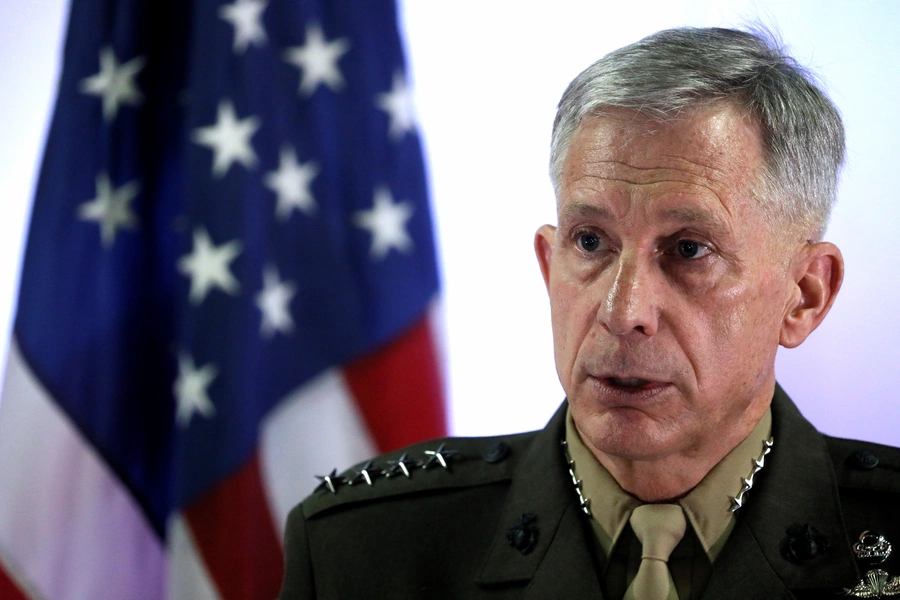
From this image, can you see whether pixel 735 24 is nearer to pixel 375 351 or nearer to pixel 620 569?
pixel 375 351

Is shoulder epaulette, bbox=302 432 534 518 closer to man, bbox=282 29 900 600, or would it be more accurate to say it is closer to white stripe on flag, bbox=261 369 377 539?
man, bbox=282 29 900 600

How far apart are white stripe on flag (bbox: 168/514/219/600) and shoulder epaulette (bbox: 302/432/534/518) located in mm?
669

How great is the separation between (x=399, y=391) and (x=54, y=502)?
2.95 feet

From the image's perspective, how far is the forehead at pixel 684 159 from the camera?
4.26 ft

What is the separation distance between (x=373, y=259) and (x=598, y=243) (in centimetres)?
94

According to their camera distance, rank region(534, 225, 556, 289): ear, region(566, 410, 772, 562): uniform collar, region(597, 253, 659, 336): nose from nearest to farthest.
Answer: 1. region(597, 253, 659, 336): nose
2. region(566, 410, 772, 562): uniform collar
3. region(534, 225, 556, 289): ear

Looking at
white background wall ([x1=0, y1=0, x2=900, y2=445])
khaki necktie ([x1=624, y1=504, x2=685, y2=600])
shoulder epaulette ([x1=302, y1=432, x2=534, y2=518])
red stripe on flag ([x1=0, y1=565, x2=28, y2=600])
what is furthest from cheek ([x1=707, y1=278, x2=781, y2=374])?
Result: red stripe on flag ([x1=0, y1=565, x2=28, y2=600])

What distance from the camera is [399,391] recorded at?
221cm

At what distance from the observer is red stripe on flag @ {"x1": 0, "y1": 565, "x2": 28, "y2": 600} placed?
7.02 feet

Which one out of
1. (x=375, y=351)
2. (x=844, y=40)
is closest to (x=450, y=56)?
(x=375, y=351)

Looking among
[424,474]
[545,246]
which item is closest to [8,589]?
[424,474]

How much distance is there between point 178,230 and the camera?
232cm

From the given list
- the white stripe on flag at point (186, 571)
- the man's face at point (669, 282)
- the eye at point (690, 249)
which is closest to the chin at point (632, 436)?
the man's face at point (669, 282)

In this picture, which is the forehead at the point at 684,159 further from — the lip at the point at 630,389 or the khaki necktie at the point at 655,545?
the khaki necktie at the point at 655,545
